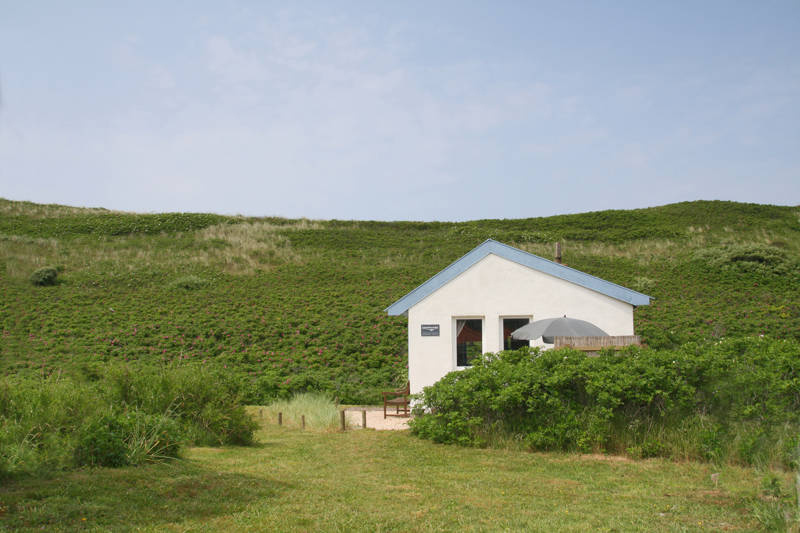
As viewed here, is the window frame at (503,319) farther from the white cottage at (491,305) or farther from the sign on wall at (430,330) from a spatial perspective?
the sign on wall at (430,330)

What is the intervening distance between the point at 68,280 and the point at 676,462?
33.3 metres

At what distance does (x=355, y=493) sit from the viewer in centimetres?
686

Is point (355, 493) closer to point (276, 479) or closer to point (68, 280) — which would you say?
point (276, 479)

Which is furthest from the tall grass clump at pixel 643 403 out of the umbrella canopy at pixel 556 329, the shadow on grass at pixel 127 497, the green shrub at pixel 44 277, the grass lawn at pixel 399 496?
the green shrub at pixel 44 277

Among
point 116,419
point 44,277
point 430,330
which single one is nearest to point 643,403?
point 430,330

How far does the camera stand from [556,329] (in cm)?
1180

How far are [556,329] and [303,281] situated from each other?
2395 centimetres

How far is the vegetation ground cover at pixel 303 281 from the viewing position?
23.9 m

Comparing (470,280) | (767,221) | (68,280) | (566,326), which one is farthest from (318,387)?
(767,221)

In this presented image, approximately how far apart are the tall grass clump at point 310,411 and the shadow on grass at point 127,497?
516 centimetres

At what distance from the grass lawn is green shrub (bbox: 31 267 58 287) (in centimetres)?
2844

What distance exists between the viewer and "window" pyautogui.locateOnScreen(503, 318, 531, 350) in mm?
13445

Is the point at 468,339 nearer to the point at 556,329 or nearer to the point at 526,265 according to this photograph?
the point at 526,265

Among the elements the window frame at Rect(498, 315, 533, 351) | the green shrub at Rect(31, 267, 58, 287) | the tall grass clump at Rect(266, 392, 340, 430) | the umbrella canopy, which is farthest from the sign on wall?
the green shrub at Rect(31, 267, 58, 287)
